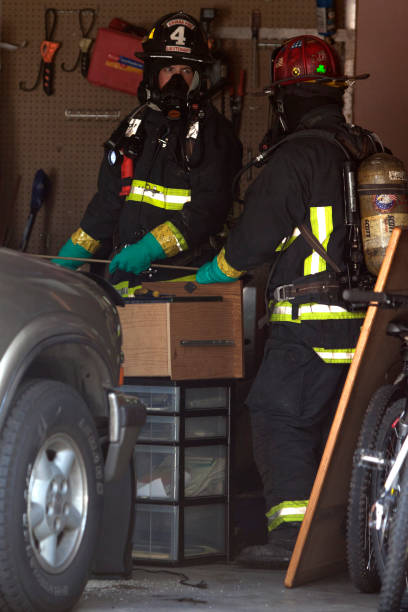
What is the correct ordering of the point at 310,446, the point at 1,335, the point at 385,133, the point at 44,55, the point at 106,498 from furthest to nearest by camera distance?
the point at 44,55
the point at 385,133
the point at 310,446
the point at 106,498
the point at 1,335

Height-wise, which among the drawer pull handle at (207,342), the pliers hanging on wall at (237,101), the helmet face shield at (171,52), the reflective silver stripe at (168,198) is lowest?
the drawer pull handle at (207,342)

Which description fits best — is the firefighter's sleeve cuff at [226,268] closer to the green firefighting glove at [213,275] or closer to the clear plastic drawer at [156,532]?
the green firefighting glove at [213,275]

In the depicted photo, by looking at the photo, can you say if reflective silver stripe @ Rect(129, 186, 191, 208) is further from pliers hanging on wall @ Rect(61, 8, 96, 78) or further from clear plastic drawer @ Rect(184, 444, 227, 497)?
pliers hanging on wall @ Rect(61, 8, 96, 78)

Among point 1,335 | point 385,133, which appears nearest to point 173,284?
point 1,335

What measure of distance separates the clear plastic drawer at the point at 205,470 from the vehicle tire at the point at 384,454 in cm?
108

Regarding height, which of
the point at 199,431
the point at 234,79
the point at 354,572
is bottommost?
the point at 354,572

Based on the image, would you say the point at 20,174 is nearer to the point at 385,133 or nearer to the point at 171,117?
the point at 171,117

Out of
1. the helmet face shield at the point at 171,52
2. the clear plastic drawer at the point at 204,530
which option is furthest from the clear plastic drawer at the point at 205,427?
the helmet face shield at the point at 171,52

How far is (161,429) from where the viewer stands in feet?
15.4

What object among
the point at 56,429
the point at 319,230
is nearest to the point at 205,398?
the point at 319,230

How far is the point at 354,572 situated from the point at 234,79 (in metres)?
3.89

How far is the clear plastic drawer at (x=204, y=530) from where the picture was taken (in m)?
4.69

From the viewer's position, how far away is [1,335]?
9.57ft

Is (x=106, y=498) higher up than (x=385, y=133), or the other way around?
(x=385, y=133)
